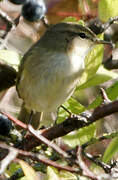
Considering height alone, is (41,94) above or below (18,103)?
above

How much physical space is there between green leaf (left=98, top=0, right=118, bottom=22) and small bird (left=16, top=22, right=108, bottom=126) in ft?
0.74

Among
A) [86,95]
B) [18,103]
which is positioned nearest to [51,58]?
[86,95]

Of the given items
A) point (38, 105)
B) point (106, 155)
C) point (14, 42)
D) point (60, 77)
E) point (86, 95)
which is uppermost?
point (106, 155)

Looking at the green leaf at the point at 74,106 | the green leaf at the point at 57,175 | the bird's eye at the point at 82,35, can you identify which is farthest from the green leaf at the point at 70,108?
the green leaf at the point at 57,175

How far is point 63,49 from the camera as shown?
112 inches

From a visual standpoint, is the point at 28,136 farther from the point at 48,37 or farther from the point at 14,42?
the point at 14,42

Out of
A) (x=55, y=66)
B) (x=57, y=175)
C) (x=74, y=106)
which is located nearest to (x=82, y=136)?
(x=74, y=106)

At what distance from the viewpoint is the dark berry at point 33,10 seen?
3588mm

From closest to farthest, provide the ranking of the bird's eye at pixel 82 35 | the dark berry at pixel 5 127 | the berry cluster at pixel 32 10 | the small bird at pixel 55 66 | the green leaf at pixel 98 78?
the dark berry at pixel 5 127
the green leaf at pixel 98 78
the small bird at pixel 55 66
the bird's eye at pixel 82 35
the berry cluster at pixel 32 10

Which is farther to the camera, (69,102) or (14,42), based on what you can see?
(14,42)

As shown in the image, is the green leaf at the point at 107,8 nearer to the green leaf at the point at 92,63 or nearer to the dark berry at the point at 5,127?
the green leaf at the point at 92,63

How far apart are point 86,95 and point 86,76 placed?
4.81 ft

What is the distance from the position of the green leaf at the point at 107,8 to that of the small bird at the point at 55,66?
8.8 inches

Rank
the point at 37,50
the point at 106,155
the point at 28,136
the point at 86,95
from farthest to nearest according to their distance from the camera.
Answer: the point at 86,95 → the point at 37,50 → the point at 28,136 → the point at 106,155
